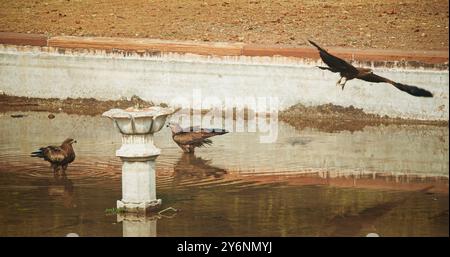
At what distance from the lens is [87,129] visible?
1820 centimetres

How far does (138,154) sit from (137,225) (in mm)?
748

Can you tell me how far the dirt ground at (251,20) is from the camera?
20.9 meters

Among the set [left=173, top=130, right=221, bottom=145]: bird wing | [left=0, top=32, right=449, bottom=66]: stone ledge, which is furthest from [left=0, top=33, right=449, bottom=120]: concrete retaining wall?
[left=173, top=130, right=221, bottom=145]: bird wing

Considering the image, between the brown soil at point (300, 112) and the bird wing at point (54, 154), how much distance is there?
423 centimetres

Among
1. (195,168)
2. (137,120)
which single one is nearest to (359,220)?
(137,120)

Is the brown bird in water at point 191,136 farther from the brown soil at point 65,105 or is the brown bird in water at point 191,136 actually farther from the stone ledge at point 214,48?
the stone ledge at point 214,48

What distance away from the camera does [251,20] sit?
2205 centimetres

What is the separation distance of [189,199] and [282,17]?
8.97 metres

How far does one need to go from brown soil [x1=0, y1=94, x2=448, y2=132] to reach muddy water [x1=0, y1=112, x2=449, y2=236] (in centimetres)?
34

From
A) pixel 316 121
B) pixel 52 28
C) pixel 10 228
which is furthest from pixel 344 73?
pixel 52 28

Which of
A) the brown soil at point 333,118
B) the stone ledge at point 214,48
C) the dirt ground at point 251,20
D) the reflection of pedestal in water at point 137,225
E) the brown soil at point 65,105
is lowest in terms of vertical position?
the reflection of pedestal in water at point 137,225

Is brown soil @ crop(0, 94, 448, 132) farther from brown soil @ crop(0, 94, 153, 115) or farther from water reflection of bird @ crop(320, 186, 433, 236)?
water reflection of bird @ crop(320, 186, 433, 236)

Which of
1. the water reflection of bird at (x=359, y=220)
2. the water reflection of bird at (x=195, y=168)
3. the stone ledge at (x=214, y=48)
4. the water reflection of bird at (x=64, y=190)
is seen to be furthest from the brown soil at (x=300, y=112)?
the water reflection of bird at (x=359, y=220)
